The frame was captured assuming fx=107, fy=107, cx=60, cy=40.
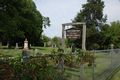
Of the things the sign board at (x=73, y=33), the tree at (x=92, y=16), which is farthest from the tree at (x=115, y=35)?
the sign board at (x=73, y=33)

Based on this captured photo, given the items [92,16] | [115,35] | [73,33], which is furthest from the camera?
[92,16]

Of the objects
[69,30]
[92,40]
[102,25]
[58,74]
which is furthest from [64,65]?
[102,25]

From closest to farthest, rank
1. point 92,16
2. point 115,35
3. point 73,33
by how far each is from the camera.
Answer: point 73,33 < point 115,35 < point 92,16

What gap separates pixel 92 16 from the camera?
102 ft

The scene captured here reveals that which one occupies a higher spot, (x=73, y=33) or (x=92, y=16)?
(x=92, y=16)

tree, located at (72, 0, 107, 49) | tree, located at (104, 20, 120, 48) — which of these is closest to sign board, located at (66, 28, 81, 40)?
tree, located at (104, 20, 120, 48)

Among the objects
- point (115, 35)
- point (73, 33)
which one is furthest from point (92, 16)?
point (73, 33)

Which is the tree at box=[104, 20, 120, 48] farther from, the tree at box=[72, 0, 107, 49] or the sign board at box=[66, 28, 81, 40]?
the sign board at box=[66, 28, 81, 40]

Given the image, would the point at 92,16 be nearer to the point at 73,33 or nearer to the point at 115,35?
the point at 115,35

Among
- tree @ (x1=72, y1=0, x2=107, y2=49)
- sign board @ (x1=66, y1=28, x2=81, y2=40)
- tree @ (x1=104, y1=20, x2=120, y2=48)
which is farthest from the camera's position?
tree @ (x1=72, y1=0, x2=107, y2=49)

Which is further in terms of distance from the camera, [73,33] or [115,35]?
[115,35]

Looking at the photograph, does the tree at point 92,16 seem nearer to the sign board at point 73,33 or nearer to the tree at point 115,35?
the tree at point 115,35

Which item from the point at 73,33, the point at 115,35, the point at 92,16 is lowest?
the point at 73,33

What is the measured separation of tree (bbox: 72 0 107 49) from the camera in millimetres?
29203
